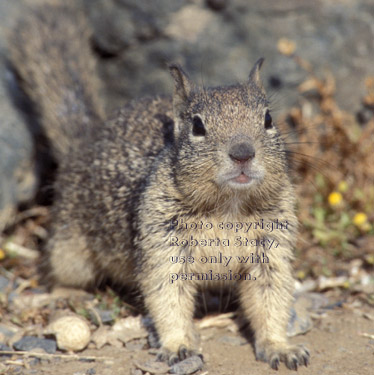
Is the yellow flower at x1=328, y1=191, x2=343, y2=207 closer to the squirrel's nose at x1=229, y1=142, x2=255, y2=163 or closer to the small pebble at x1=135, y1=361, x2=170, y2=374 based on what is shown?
the squirrel's nose at x1=229, y1=142, x2=255, y2=163

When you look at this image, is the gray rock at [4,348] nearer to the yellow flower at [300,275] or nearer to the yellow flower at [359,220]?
the yellow flower at [300,275]

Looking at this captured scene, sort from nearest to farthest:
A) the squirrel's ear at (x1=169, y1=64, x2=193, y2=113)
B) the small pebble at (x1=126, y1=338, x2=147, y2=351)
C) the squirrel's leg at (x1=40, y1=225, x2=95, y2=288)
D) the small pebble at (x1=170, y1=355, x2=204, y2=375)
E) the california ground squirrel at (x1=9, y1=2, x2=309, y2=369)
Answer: the california ground squirrel at (x1=9, y1=2, x2=309, y2=369)
the small pebble at (x1=170, y1=355, x2=204, y2=375)
the squirrel's ear at (x1=169, y1=64, x2=193, y2=113)
the small pebble at (x1=126, y1=338, x2=147, y2=351)
the squirrel's leg at (x1=40, y1=225, x2=95, y2=288)

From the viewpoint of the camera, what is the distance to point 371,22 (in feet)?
22.2

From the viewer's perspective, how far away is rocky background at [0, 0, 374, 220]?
22.2 feet

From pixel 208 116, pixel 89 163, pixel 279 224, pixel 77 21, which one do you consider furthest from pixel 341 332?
pixel 77 21

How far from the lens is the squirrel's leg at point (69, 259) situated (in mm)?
5441

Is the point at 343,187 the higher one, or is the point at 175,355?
the point at 343,187

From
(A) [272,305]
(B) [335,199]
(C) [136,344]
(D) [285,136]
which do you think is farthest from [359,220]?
(C) [136,344]

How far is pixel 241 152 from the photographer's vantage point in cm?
357

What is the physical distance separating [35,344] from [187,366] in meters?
1.31

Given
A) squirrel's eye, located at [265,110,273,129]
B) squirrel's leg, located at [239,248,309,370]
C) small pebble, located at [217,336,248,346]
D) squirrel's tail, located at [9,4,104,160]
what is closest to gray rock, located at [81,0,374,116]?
squirrel's tail, located at [9,4,104,160]

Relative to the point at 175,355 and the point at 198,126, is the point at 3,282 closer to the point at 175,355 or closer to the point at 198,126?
the point at 175,355

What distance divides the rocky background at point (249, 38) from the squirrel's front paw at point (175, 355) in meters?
3.39

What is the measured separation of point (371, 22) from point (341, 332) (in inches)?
158
